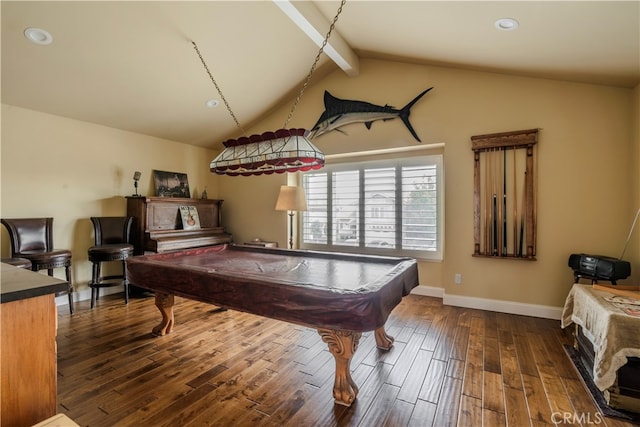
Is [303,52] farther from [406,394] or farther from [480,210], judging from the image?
[406,394]

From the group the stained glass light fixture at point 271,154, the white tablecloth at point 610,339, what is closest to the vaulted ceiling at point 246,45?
the stained glass light fixture at point 271,154

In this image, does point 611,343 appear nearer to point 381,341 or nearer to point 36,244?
point 381,341

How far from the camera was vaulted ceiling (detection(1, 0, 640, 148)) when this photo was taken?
253 cm

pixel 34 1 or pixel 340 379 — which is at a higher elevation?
pixel 34 1

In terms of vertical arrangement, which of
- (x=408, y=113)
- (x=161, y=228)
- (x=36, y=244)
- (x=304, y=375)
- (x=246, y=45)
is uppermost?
(x=246, y=45)

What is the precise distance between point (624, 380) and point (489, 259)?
1951 millimetres

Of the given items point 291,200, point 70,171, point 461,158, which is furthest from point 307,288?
point 70,171

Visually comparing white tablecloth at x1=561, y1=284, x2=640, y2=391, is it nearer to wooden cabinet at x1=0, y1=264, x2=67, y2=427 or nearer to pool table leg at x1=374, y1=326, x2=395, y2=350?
pool table leg at x1=374, y1=326, x2=395, y2=350

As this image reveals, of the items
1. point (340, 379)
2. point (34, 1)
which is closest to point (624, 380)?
point (340, 379)

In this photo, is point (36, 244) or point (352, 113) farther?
point (352, 113)

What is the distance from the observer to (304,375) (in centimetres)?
233

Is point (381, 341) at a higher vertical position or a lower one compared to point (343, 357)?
lower

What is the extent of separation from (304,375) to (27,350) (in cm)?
172

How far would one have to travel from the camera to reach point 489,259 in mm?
3762
